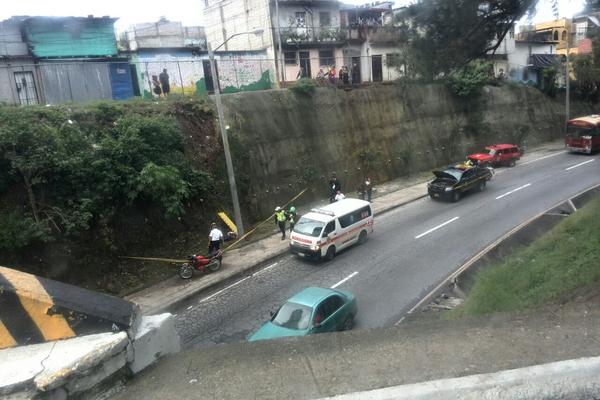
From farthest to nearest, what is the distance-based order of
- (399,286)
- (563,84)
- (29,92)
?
1. (563,84)
2. (29,92)
3. (399,286)

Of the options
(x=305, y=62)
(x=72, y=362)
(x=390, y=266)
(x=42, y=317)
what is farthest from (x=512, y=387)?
(x=305, y=62)

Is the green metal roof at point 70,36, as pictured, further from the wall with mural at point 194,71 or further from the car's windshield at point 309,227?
the car's windshield at point 309,227

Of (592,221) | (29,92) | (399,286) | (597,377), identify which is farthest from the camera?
(29,92)

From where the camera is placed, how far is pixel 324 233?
54.4ft

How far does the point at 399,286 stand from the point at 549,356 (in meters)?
11.4

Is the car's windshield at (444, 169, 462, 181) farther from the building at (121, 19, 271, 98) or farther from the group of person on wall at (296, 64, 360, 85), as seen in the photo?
the building at (121, 19, 271, 98)

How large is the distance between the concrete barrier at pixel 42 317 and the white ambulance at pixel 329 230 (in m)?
13.3

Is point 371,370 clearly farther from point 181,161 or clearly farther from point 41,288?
point 181,161

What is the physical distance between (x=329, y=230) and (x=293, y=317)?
652 centimetres

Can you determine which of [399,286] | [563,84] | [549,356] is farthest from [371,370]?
[563,84]

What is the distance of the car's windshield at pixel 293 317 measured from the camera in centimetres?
1044

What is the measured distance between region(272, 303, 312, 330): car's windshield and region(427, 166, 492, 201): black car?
15742 mm

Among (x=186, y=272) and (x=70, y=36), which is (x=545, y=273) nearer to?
(x=186, y=272)

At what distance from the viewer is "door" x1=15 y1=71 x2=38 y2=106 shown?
69.4ft
